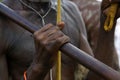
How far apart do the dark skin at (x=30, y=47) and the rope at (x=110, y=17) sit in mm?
208

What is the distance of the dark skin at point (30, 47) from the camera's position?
2374 mm

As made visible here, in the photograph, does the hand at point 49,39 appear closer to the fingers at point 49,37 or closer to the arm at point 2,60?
the fingers at point 49,37

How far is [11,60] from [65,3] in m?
0.48

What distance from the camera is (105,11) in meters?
2.59

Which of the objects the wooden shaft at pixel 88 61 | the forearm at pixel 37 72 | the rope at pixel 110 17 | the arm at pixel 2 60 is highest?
the wooden shaft at pixel 88 61

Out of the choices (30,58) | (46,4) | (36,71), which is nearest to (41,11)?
(46,4)

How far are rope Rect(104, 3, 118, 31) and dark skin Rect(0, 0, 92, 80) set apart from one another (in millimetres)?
208

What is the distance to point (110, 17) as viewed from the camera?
8.36 ft

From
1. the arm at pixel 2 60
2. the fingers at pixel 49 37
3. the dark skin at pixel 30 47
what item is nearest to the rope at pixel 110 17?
the dark skin at pixel 30 47

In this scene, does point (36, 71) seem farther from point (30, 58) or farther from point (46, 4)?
point (46, 4)

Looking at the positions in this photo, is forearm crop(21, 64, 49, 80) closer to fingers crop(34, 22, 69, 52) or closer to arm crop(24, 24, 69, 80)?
arm crop(24, 24, 69, 80)

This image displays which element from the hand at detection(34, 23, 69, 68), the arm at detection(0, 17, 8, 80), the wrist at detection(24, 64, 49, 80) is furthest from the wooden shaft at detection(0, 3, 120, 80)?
the arm at detection(0, 17, 8, 80)

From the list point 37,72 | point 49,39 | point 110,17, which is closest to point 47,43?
point 49,39

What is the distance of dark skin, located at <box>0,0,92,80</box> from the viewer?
2.37 m
